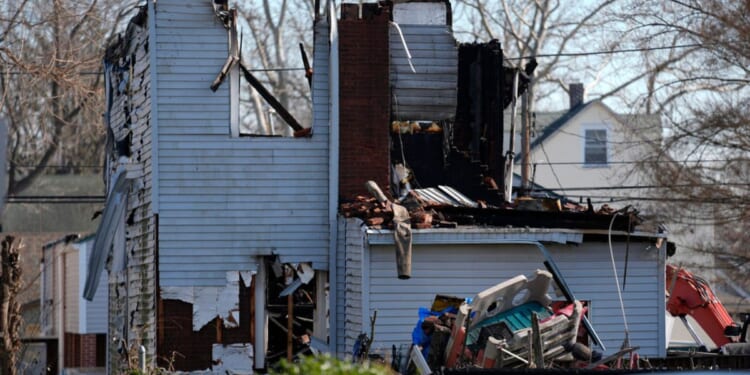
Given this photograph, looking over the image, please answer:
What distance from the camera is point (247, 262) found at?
1969 centimetres

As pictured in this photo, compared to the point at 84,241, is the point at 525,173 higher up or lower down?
higher up

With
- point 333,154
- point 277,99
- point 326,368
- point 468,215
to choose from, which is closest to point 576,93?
point 277,99

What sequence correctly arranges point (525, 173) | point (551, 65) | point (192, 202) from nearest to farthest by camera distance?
point (192, 202), point (525, 173), point (551, 65)

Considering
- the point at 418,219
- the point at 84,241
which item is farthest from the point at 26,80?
the point at 418,219

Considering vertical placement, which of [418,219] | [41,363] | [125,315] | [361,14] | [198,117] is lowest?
[41,363]

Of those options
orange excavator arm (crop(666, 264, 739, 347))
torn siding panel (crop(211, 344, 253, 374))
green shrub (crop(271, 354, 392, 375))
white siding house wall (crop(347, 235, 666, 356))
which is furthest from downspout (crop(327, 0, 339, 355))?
green shrub (crop(271, 354, 392, 375))

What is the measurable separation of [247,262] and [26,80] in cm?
2012

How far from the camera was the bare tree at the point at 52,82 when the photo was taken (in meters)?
26.4

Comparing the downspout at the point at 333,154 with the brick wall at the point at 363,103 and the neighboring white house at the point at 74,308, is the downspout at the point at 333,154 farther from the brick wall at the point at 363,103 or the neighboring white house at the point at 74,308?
the neighboring white house at the point at 74,308

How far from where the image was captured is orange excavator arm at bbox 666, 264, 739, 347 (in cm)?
2069

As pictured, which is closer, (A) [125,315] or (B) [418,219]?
(B) [418,219]

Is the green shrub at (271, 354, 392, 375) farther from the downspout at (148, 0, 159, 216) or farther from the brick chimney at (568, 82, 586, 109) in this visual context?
the brick chimney at (568, 82, 586, 109)

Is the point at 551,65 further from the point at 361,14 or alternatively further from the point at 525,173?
the point at 361,14

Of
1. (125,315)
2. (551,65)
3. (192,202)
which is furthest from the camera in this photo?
(551,65)
